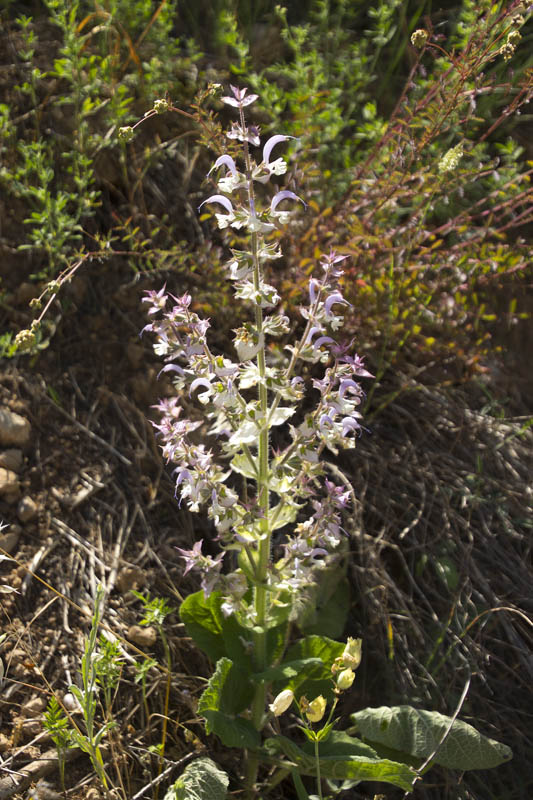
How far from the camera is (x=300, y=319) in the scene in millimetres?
2723

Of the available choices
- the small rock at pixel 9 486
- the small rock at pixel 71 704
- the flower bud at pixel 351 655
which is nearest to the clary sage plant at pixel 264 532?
the flower bud at pixel 351 655

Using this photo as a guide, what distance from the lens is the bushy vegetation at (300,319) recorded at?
1.75 m

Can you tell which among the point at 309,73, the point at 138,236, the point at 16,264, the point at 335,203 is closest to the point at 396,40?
the point at 309,73

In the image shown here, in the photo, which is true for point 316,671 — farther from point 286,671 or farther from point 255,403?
point 255,403

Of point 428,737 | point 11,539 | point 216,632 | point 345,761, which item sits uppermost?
point 11,539

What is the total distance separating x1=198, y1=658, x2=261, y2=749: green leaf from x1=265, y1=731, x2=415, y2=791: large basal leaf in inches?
3.4

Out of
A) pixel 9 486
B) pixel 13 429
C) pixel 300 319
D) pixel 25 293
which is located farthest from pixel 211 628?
pixel 25 293

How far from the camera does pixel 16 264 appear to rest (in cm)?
267

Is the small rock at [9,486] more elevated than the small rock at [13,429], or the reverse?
the small rock at [13,429]

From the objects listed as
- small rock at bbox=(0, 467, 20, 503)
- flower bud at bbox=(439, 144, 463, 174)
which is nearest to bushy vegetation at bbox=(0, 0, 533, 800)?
flower bud at bbox=(439, 144, 463, 174)

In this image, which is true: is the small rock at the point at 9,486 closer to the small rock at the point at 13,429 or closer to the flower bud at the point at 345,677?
the small rock at the point at 13,429

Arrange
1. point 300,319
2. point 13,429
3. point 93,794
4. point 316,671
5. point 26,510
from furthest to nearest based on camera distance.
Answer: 1. point 300,319
2. point 13,429
3. point 26,510
4. point 316,671
5. point 93,794

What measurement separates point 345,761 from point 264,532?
1.93ft

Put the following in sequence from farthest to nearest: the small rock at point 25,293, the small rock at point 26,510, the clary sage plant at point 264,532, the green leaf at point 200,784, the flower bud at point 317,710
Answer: the small rock at point 25,293, the small rock at point 26,510, the green leaf at point 200,784, the clary sage plant at point 264,532, the flower bud at point 317,710
